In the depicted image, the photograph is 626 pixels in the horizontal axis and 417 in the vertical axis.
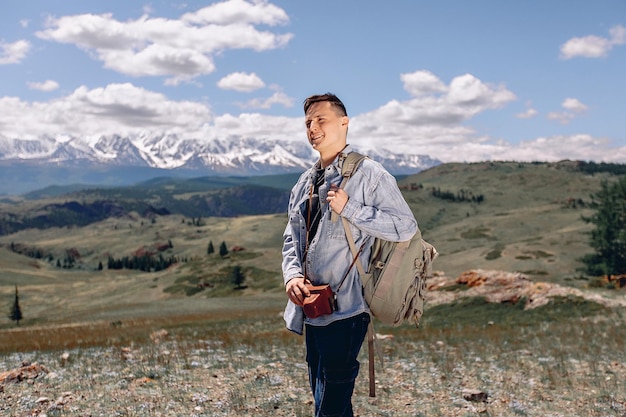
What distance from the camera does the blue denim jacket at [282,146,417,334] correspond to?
470cm

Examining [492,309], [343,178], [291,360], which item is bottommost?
[492,309]

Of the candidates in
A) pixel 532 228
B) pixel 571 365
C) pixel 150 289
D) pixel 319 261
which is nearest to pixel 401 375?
pixel 571 365

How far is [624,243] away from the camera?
55.5 m

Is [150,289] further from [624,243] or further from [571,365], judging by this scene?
[571,365]

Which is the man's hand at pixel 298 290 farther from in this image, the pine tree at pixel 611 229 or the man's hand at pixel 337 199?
the pine tree at pixel 611 229

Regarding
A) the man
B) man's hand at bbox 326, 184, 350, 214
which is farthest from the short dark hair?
man's hand at bbox 326, 184, 350, 214

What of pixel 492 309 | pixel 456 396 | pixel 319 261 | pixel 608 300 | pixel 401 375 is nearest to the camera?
pixel 319 261

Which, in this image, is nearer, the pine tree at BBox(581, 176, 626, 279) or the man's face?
the man's face

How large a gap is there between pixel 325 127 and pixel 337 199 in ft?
3.04

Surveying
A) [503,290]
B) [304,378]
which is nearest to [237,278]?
[503,290]

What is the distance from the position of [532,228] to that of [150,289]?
4657 inches

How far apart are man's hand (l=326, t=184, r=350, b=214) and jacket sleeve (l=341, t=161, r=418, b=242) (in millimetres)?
45

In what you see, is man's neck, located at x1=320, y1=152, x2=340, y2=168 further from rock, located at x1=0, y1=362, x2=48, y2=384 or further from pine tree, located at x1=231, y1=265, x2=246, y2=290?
pine tree, located at x1=231, y1=265, x2=246, y2=290

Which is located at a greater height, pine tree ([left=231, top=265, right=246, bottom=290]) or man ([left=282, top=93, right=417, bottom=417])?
man ([left=282, top=93, right=417, bottom=417])
